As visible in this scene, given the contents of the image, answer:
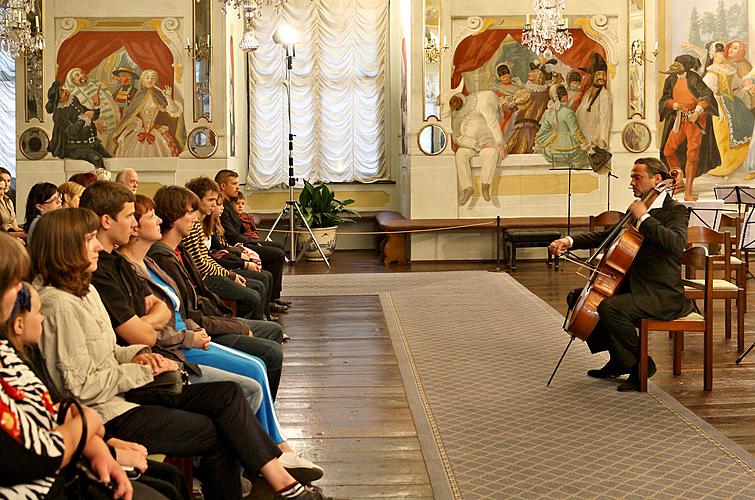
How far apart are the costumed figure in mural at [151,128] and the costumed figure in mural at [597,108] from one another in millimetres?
5459

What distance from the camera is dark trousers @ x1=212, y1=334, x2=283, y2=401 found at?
5172 mm

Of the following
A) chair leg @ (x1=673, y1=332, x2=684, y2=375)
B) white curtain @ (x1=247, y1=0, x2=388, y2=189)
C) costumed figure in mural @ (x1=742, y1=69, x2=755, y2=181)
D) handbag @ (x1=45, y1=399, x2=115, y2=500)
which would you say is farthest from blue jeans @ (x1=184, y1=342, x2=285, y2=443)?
white curtain @ (x1=247, y1=0, x2=388, y2=189)

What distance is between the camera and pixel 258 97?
52.7ft

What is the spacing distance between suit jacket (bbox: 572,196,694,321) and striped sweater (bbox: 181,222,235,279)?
2.77 metres

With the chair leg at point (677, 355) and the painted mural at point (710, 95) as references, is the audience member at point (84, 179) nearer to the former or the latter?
the chair leg at point (677, 355)

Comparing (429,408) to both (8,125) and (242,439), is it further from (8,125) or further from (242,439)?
(8,125)

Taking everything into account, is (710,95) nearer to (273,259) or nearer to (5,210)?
(273,259)

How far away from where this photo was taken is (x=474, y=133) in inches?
551

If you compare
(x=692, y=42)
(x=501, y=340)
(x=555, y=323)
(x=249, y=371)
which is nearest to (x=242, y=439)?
(x=249, y=371)

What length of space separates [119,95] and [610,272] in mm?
9448

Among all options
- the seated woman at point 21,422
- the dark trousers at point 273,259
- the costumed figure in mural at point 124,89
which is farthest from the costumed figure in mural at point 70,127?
the seated woman at point 21,422

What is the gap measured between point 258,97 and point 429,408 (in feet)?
35.6

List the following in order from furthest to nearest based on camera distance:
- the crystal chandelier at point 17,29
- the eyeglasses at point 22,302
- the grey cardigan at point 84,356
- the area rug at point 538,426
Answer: the crystal chandelier at point 17,29 → the area rug at point 538,426 → the grey cardigan at point 84,356 → the eyeglasses at point 22,302

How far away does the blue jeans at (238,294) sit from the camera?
7.17 metres
